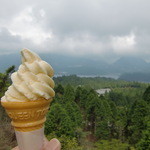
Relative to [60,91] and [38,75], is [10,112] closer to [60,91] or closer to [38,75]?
[38,75]

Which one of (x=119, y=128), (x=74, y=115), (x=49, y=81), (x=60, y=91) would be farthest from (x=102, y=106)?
(x=49, y=81)

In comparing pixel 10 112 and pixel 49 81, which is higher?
pixel 49 81

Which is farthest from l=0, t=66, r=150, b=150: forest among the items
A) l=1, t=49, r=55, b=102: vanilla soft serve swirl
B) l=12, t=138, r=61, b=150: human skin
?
l=1, t=49, r=55, b=102: vanilla soft serve swirl

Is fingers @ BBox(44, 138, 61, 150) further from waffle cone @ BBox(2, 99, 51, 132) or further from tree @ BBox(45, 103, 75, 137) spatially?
tree @ BBox(45, 103, 75, 137)

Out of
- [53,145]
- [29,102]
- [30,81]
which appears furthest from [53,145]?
[30,81]

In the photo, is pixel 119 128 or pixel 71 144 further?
pixel 119 128

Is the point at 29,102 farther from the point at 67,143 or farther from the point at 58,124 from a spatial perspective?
the point at 58,124

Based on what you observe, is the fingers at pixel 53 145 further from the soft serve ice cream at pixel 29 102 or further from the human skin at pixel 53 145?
the soft serve ice cream at pixel 29 102

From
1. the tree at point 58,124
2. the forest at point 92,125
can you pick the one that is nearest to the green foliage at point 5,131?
the forest at point 92,125
